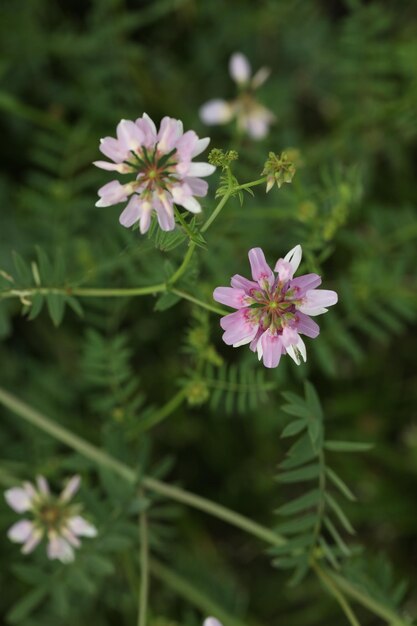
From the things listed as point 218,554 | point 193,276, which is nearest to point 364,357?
point 218,554

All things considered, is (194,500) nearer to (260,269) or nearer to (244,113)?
(260,269)

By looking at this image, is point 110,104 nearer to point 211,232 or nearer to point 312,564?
point 211,232

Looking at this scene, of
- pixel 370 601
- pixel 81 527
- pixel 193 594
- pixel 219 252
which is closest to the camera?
pixel 370 601

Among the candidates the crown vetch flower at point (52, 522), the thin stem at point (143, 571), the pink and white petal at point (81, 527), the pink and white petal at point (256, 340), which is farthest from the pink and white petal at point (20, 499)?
the pink and white petal at point (256, 340)

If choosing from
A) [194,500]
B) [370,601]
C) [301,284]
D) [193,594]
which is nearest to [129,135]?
[301,284]

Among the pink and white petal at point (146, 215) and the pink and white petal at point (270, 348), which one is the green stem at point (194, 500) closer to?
the pink and white petal at point (270, 348)

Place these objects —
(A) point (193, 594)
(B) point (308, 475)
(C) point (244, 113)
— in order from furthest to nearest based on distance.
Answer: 1. (C) point (244, 113)
2. (A) point (193, 594)
3. (B) point (308, 475)
